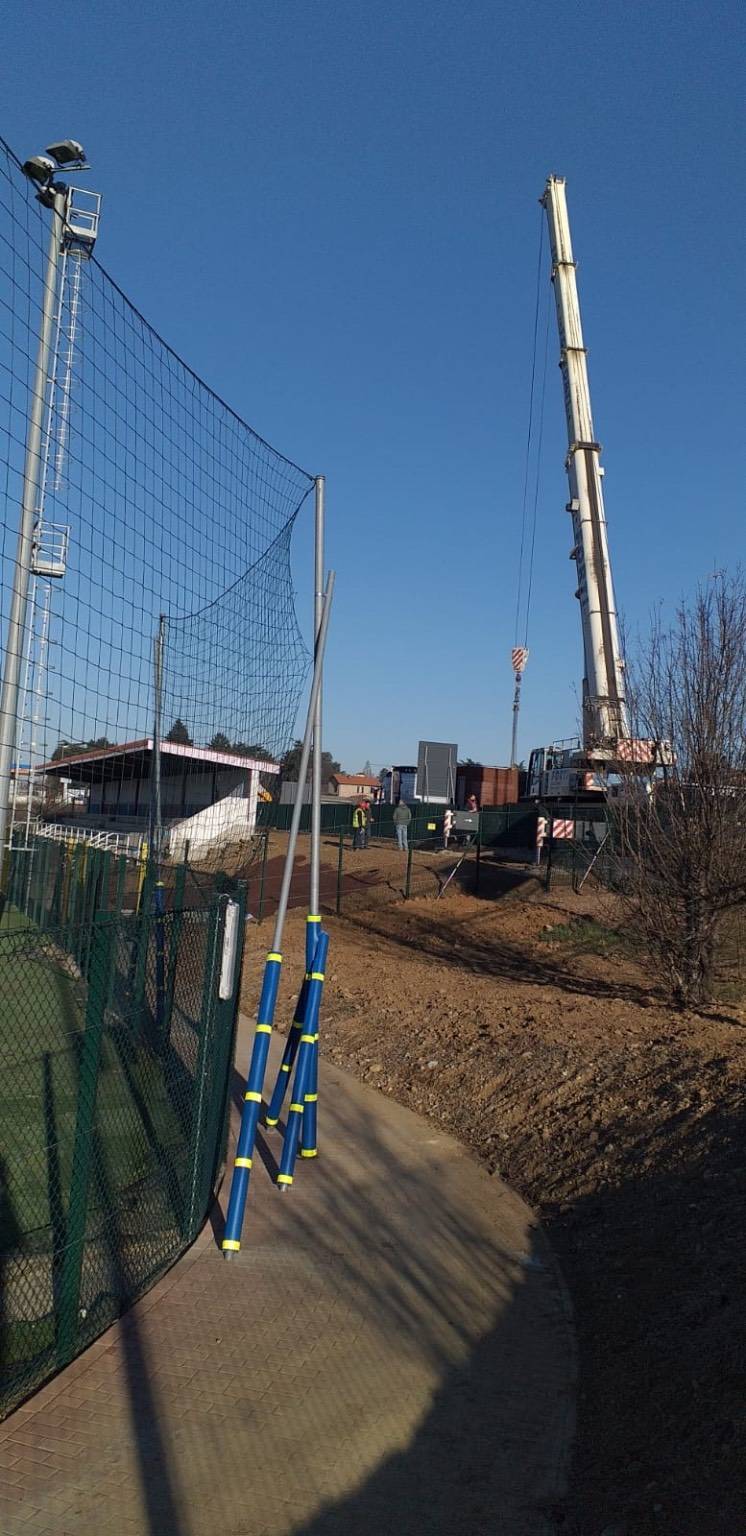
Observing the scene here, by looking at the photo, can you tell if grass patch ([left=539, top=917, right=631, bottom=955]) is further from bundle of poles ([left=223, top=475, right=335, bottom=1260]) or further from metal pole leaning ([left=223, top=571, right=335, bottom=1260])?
metal pole leaning ([left=223, top=571, right=335, bottom=1260])

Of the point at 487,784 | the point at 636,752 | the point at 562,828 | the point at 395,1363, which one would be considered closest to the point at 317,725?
the point at 395,1363

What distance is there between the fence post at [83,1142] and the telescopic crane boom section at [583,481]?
20.3 metres

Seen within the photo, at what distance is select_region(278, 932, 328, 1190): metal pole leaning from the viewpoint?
6363 mm

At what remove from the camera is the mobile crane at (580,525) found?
84.5 feet

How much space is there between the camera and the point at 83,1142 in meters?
4.29

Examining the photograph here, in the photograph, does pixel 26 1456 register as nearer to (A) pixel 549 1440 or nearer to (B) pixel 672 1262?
(A) pixel 549 1440

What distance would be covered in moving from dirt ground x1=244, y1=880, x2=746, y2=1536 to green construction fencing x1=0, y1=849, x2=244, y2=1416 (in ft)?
6.11

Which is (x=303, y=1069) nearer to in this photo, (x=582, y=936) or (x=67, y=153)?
(x=67, y=153)

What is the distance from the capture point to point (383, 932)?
62.2 feet

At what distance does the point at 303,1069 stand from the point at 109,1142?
1.26 meters

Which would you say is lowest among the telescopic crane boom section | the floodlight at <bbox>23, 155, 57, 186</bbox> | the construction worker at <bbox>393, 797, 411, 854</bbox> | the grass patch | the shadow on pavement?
the shadow on pavement

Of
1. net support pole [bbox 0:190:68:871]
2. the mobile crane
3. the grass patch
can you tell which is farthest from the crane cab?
net support pole [bbox 0:190:68:871]

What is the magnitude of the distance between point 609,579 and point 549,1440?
23.8 m

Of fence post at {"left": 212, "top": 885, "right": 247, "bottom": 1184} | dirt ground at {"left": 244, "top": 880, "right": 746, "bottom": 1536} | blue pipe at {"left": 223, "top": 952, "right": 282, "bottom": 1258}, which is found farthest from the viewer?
fence post at {"left": 212, "top": 885, "right": 247, "bottom": 1184}
